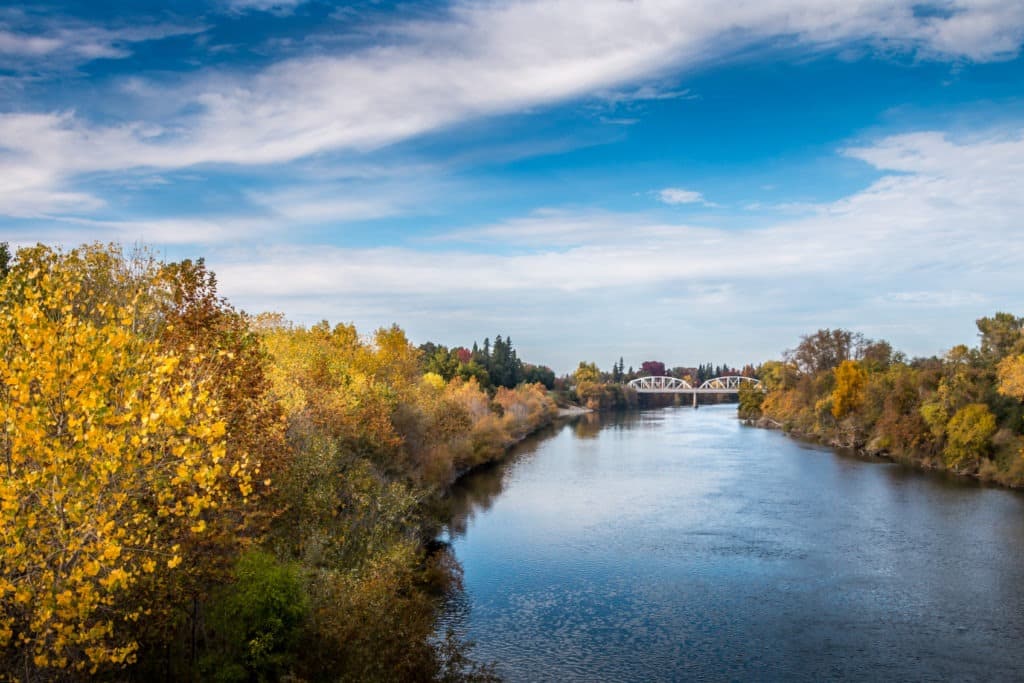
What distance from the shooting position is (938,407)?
51.4 meters

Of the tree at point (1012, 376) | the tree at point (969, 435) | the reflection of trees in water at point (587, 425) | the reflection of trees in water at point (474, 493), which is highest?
the tree at point (1012, 376)

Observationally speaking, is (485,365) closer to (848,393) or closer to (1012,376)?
(848,393)

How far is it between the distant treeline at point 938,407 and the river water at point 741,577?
3.13 meters

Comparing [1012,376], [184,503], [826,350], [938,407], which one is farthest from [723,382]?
[184,503]

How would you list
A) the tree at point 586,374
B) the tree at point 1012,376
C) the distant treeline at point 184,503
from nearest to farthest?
the distant treeline at point 184,503
the tree at point 1012,376
the tree at point 586,374

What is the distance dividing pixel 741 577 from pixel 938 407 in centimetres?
3433

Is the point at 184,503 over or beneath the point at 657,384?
beneath

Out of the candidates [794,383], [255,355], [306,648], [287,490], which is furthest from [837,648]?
[794,383]

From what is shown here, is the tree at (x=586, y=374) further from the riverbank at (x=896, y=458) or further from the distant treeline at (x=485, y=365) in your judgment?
the riverbank at (x=896, y=458)

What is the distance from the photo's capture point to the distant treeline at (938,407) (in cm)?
4503

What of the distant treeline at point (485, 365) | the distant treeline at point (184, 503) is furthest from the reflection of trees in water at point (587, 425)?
the distant treeline at point (184, 503)

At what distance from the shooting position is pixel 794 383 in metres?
95.1

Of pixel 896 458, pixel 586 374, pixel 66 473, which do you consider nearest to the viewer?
pixel 66 473

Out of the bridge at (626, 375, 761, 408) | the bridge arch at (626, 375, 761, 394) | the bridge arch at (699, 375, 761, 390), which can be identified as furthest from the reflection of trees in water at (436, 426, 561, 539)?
the bridge arch at (699, 375, 761, 390)
